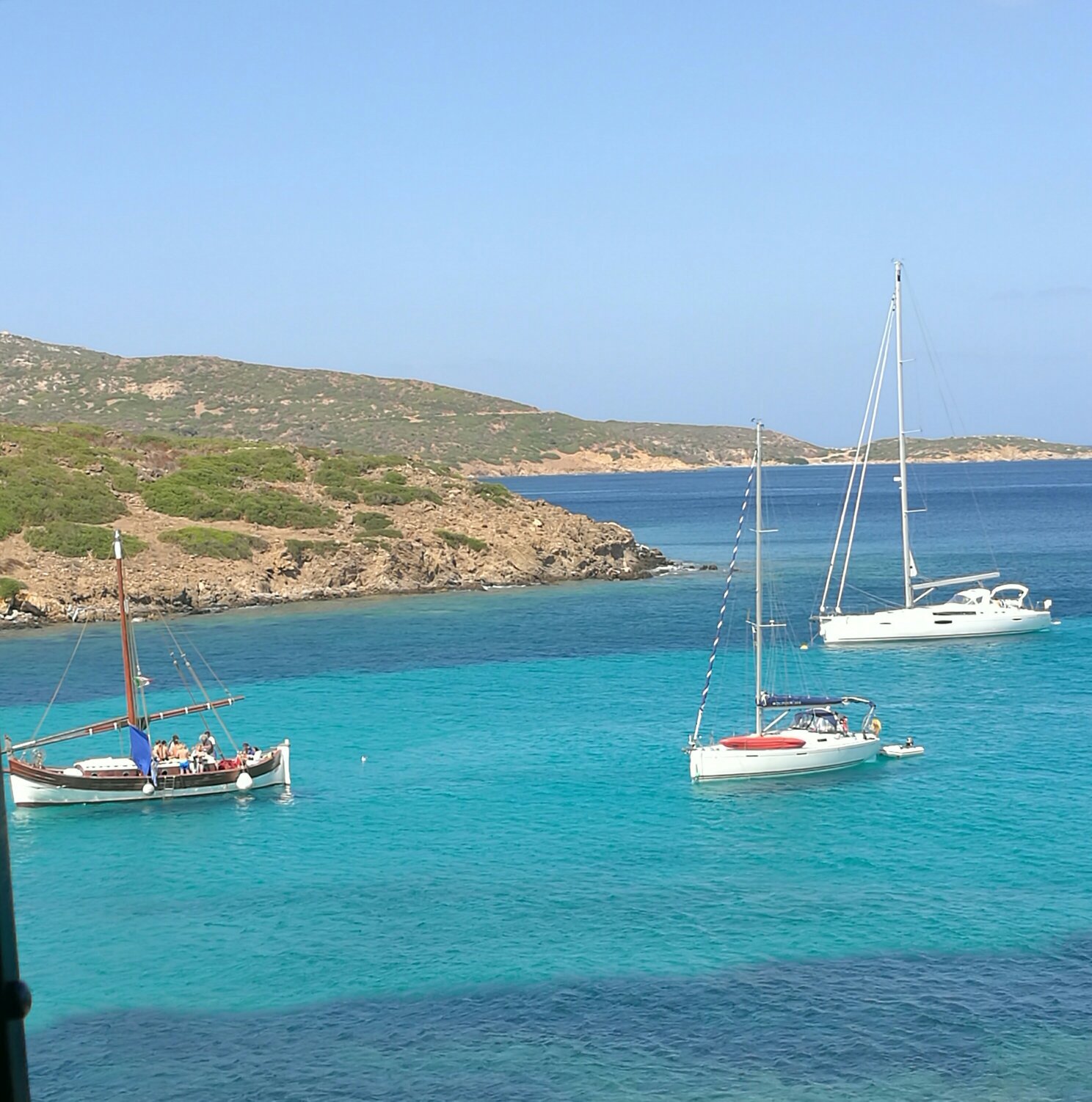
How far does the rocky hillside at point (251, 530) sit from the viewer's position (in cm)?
6384

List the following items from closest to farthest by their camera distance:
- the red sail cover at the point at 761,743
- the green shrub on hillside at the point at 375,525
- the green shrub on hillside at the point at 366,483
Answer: the red sail cover at the point at 761,743, the green shrub on hillside at the point at 375,525, the green shrub on hillside at the point at 366,483

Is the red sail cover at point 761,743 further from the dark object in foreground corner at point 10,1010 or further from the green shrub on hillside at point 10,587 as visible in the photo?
the green shrub on hillside at point 10,587

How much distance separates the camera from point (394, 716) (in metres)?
41.4

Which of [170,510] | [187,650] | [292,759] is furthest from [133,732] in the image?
[170,510]

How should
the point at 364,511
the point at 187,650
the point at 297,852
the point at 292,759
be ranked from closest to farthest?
the point at 297,852, the point at 292,759, the point at 187,650, the point at 364,511

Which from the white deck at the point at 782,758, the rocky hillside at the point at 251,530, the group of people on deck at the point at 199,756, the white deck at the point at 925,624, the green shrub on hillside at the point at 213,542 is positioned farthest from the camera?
the green shrub on hillside at the point at 213,542

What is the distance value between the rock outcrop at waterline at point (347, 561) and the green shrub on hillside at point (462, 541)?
0.08m

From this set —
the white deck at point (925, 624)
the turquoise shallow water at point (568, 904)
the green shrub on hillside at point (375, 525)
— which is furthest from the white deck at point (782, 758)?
the green shrub on hillside at point (375, 525)

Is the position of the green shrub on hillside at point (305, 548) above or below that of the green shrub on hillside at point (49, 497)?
below

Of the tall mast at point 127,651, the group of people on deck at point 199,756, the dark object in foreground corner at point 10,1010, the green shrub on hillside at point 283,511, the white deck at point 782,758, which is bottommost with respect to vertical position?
the white deck at point 782,758

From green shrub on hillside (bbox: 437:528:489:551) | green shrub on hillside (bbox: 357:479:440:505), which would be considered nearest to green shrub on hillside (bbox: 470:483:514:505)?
green shrub on hillside (bbox: 357:479:440:505)

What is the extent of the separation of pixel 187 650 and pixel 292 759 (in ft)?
60.7

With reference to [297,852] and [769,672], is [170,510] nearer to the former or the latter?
[769,672]

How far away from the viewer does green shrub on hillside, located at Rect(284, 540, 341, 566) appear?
69.5 m
